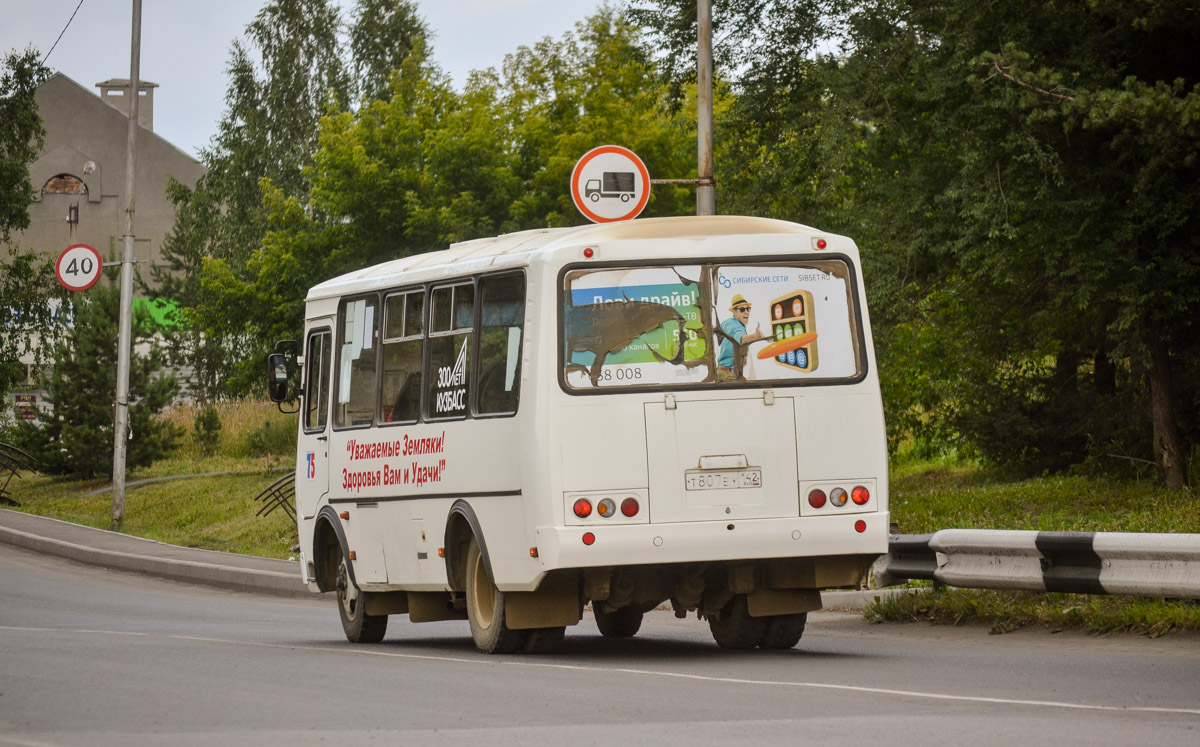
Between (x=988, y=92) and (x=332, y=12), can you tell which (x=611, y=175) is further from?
(x=332, y=12)

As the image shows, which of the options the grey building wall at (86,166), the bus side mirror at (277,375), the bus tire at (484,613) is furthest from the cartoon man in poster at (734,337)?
the grey building wall at (86,166)

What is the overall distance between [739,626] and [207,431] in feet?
120

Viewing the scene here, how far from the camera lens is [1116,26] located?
66.5 ft

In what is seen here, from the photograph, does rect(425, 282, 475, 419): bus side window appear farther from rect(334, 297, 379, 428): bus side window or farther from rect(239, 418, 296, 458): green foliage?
rect(239, 418, 296, 458): green foliage

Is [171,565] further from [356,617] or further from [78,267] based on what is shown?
[356,617]

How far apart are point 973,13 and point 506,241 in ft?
33.8

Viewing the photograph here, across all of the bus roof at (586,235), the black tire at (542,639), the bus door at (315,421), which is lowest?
the black tire at (542,639)

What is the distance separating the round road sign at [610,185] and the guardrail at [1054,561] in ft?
16.7

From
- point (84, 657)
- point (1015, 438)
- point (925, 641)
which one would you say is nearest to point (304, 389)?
point (84, 657)

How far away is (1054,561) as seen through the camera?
13.0 meters

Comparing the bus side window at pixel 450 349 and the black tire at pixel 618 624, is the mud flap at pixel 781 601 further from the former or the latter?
the bus side window at pixel 450 349

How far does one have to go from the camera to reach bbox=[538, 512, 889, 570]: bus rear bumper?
1149cm

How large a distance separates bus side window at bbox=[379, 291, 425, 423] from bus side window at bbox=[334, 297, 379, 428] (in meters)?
0.26

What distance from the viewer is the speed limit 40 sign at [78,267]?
32.9 metres
